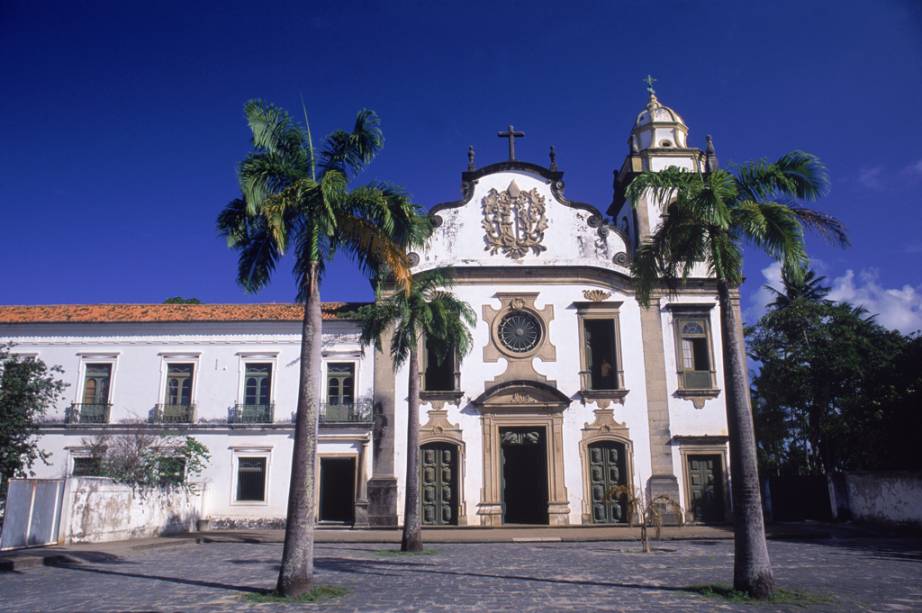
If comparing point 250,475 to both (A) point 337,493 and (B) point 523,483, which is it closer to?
(A) point 337,493

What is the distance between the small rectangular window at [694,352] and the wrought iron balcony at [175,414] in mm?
16114

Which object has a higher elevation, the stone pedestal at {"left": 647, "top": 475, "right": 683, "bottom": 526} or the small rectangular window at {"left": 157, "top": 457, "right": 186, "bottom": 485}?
the small rectangular window at {"left": 157, "top": 457, "right": 186, "bottom": 485}

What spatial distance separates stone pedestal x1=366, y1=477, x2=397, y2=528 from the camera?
71.6 ft

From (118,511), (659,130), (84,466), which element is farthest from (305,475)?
(659,130)

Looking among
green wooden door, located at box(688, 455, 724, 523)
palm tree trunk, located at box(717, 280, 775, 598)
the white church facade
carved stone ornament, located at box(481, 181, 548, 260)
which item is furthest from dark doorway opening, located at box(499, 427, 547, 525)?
palm tree trunk, located at box(717, 280, 775, 598)

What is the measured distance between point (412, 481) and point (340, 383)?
8.06 metres

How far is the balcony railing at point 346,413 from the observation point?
2270 cm

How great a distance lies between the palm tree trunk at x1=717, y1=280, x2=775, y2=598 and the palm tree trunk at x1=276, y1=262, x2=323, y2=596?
→ 19.6ft

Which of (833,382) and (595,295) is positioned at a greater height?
(595,295)

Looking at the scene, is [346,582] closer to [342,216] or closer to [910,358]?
[342,216]

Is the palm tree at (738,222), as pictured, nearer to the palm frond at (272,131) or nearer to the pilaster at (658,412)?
the palm frond at (272,131)

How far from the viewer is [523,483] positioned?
25.2m

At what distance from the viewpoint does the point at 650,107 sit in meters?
26.8

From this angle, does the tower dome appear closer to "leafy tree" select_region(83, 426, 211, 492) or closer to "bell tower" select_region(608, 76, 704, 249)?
"bell tower" select_region(608, 76, 704, 249)
